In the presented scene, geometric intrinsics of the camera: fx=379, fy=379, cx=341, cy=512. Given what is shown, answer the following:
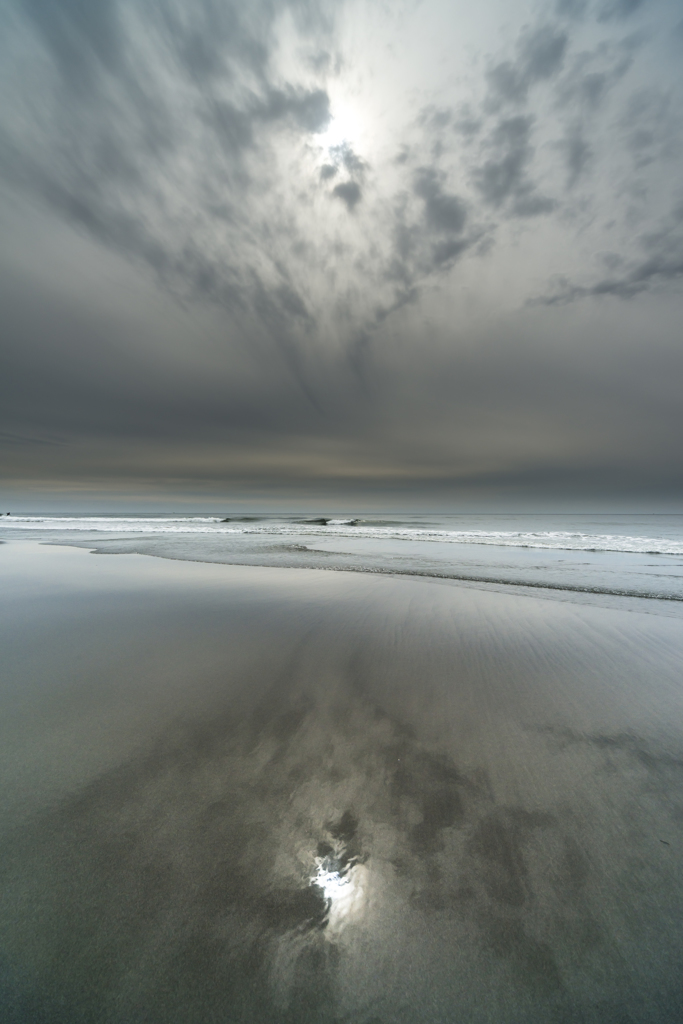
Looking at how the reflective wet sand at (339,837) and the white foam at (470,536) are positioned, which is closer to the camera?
the reflective wet sand at (339,837)

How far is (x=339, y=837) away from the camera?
2.04m

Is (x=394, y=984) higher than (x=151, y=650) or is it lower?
lower

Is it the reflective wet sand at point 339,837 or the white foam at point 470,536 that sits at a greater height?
the white foam at point 470,536

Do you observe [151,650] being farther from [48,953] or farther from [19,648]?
[48,953]

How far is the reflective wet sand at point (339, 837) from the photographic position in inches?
56.4

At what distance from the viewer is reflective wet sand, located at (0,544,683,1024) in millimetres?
1432

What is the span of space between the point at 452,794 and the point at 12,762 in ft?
9.64

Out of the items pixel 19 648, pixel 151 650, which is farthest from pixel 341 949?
pixel 19 648

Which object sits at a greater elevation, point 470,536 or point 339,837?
point 470,536

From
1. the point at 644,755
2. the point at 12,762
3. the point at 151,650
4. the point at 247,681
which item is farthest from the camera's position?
the point at 151,650

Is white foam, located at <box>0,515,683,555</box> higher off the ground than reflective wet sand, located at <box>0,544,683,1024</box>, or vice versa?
white foam, located at <box>0,515,683,555</box>

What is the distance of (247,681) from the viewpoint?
388cm

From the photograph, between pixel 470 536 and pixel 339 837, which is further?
pixel 470 536

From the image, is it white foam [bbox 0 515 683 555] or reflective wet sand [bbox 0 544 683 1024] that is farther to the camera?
white foam [bbox 0 515 683 555]
